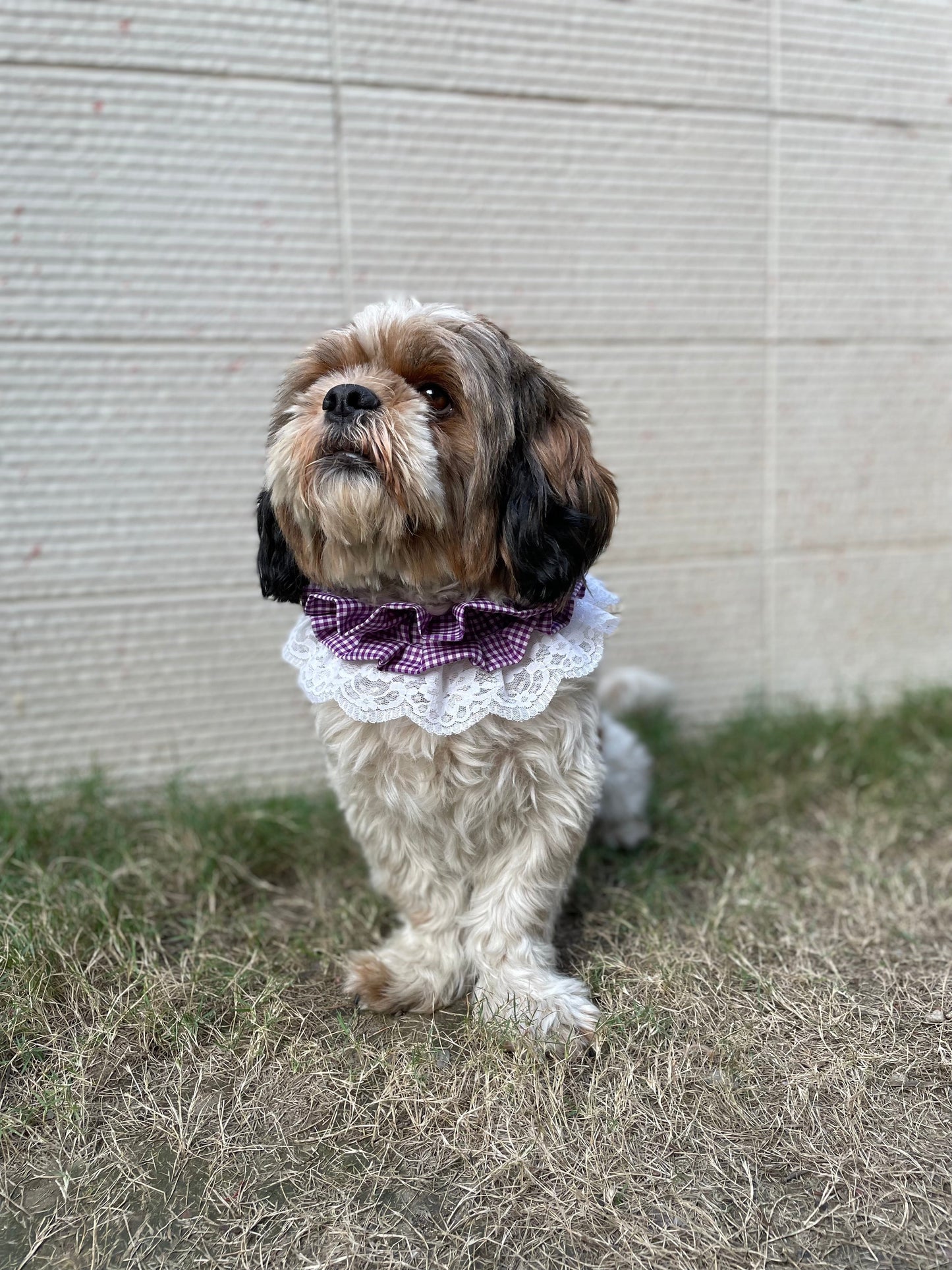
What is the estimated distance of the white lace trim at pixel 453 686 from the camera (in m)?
1.92

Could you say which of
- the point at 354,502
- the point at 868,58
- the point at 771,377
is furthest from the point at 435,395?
the point at 868,58

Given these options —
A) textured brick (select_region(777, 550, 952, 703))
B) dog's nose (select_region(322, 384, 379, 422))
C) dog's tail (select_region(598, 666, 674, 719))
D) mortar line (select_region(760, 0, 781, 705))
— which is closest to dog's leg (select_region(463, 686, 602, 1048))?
dog's nose (select_region(322, 384, 379, 422))

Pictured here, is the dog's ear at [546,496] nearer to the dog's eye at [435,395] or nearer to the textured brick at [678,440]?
the dog's eye at [435,395]

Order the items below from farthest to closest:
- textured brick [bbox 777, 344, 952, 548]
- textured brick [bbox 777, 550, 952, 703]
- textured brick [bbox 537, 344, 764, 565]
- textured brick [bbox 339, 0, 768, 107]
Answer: textured brick [bbox 777, 550, 952, 703] < textured brick [bbox 777, 344, 952, 548] < textured brick [bbox 537, 344, 764, 565] < textured brick [bbox 339, 0, 768, 107]

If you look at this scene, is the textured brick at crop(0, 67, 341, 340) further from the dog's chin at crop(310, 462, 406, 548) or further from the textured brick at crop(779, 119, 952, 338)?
the textured brick at crop(779, 119, 952, 338)

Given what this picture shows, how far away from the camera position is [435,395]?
187 cm

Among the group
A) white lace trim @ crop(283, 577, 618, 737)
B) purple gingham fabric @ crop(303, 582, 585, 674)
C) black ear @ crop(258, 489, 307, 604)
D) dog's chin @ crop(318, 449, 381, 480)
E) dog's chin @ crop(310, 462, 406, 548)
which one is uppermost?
dog's chin @ crop(318, 449, 381, 480)

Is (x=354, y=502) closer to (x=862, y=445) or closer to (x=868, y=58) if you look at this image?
(x=862, y=445)

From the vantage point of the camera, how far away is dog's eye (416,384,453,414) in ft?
6.12

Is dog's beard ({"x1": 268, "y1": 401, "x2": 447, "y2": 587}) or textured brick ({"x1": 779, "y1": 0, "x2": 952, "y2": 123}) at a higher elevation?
textured brick ({"x1": 779, "y1": 0, "x2": 952, "y2": 123})

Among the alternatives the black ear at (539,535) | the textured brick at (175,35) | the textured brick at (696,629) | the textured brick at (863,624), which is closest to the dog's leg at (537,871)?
the black ear at (539,535)

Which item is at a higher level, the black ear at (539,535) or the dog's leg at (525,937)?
the black ear at (539,535)

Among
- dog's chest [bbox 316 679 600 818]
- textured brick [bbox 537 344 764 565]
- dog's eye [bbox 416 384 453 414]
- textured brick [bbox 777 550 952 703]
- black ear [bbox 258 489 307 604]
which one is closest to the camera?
dog's eye [bbox 416 384 453 414]

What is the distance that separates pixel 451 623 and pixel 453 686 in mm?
133
